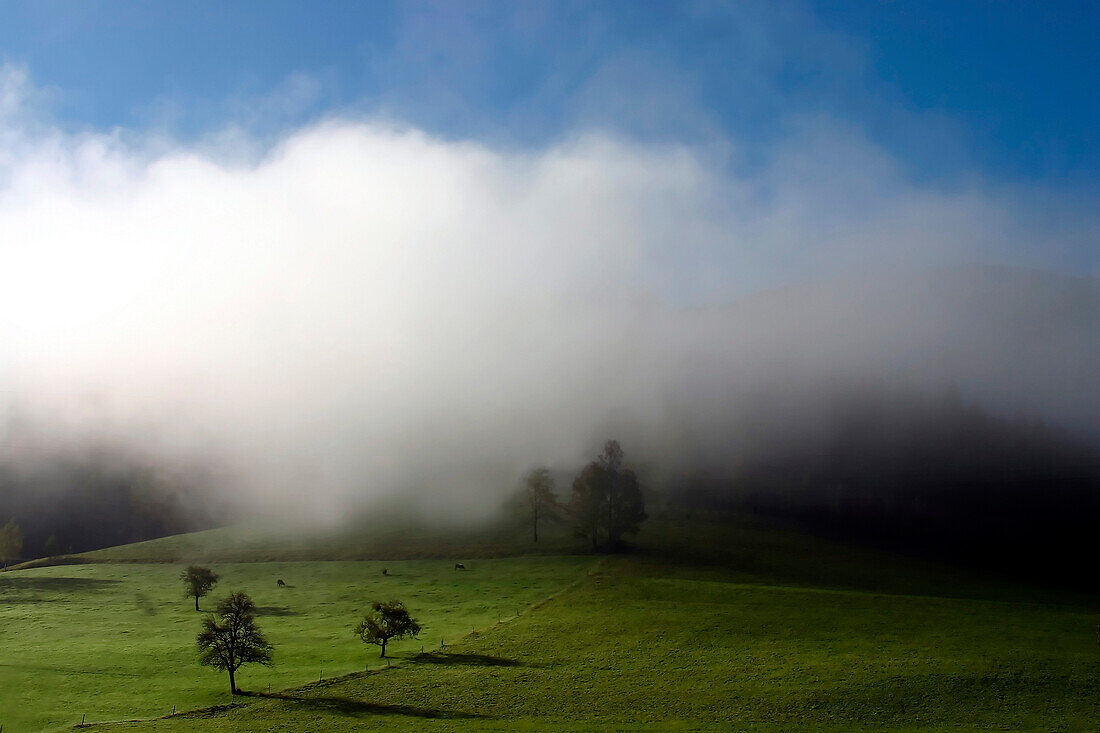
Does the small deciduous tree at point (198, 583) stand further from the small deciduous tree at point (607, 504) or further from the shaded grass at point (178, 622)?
the small deciduous tree at point (607, 504)

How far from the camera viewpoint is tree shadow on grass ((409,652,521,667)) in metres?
63.9

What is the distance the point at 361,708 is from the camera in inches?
2175

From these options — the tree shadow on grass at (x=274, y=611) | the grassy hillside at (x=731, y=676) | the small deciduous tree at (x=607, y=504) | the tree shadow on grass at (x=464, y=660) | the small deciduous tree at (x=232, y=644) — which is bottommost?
the grassy hillside at (x=731, y=676)

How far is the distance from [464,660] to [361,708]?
12.1m

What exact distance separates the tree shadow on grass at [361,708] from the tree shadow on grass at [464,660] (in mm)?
9523

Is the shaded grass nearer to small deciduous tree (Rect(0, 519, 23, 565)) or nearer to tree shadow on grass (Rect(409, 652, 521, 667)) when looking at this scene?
tree shadow on grass (Rect(409, 652, 521, 667))

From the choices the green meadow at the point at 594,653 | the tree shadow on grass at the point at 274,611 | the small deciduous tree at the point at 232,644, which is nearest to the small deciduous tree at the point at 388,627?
the green meadow at the point at 594,653

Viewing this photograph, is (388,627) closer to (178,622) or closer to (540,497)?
(178,622)

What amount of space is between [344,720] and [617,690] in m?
21.2

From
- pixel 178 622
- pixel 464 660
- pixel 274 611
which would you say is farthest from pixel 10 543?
pixel 464 660

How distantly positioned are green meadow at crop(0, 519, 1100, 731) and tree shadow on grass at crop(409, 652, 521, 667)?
27 centimetres

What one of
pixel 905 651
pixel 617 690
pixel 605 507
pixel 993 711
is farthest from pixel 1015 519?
pixel 617 690

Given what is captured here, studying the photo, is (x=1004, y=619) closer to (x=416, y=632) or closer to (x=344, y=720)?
(x=416, y=632)

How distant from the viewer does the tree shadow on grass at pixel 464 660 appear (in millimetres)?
63906
